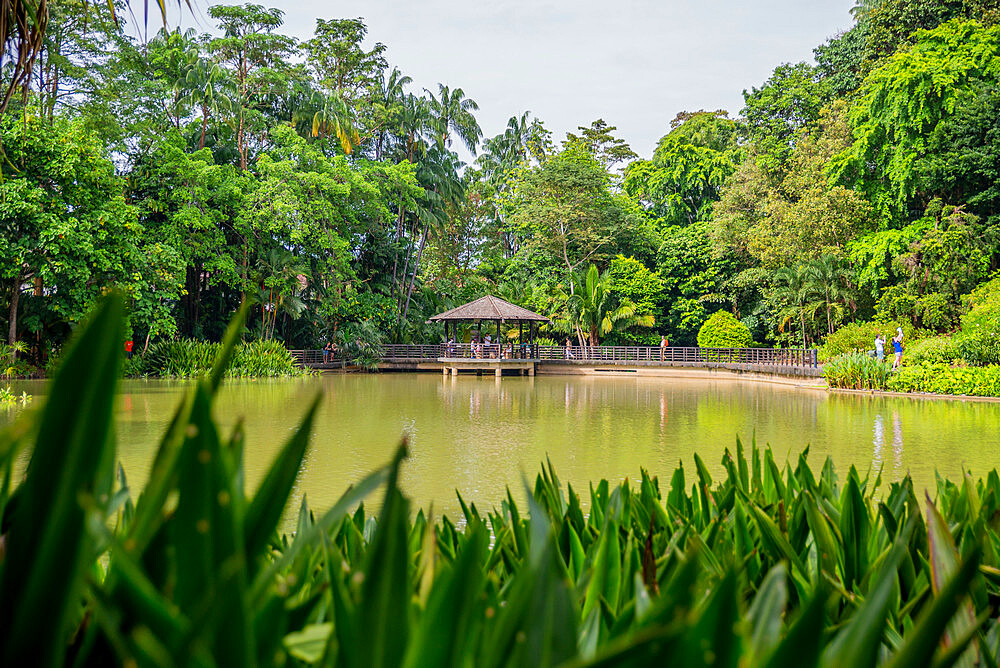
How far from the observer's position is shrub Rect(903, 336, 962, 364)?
52.5ft

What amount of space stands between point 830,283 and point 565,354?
1078 cm

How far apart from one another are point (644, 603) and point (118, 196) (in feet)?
64.1

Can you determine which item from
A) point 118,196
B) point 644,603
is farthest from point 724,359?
point 644,603

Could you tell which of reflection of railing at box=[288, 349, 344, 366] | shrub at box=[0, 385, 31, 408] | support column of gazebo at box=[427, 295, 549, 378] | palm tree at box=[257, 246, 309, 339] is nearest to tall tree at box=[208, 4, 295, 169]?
palm tree at box=[257, 246, 309, 339]

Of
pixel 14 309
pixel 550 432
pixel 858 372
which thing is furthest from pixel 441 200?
pixel 550 432

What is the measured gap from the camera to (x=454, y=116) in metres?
31.2

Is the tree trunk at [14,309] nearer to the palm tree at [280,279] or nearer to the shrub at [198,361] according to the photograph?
the shrub at [198,361]

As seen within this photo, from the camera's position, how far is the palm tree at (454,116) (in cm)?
3055

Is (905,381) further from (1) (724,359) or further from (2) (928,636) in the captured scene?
(2) (928,636)

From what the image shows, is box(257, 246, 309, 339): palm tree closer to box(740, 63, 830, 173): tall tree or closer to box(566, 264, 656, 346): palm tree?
box(566, 264, 656, 346): palm tree

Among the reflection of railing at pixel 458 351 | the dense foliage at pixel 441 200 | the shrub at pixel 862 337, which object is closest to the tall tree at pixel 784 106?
the dense foliage at pixel 441 200

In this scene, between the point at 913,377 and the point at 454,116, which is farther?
the point at 454,116

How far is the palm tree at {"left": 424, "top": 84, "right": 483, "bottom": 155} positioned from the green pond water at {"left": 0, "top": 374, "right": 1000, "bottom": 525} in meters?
17.6

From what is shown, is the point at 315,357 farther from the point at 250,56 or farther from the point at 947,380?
the point at 947,380
